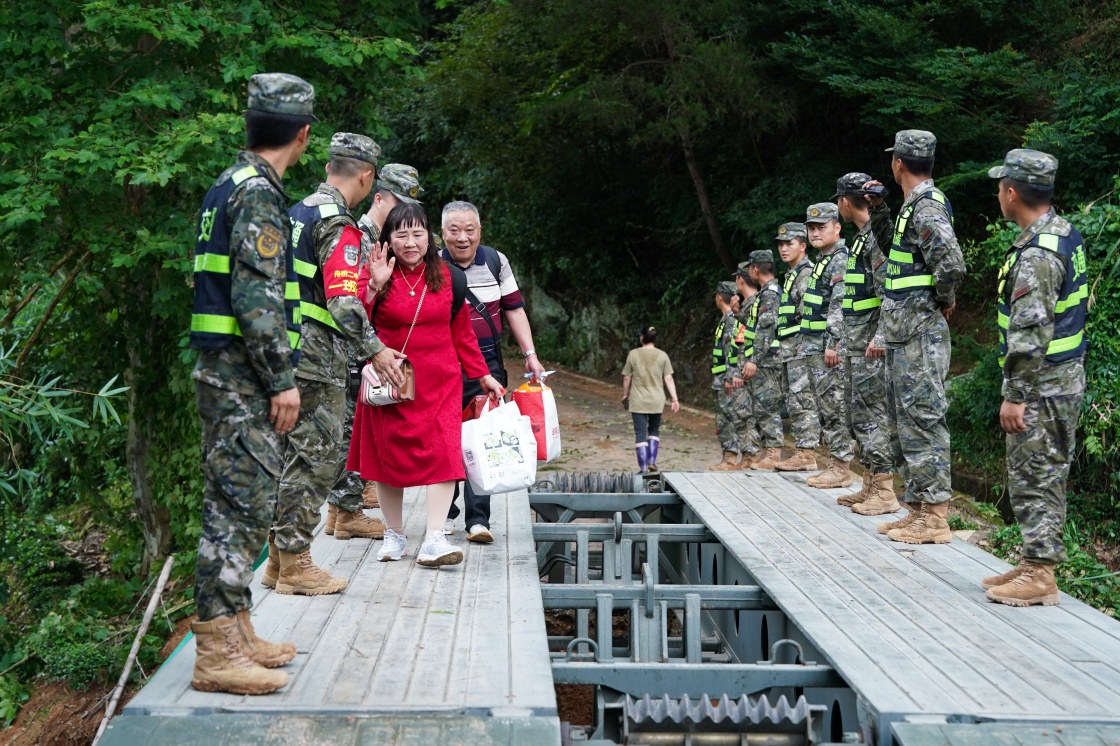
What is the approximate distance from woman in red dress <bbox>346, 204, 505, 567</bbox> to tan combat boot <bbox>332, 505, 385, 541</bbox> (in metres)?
0.86

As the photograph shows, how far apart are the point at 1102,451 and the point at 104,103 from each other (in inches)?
378

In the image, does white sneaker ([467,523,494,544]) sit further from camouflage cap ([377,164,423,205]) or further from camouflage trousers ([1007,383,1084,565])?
camouflage trousers ([1007,383,1084,565])

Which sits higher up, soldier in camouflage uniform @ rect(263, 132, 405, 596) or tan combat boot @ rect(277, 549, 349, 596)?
soldier in camouflage uniform @ rect(263, 132, 405, 596)

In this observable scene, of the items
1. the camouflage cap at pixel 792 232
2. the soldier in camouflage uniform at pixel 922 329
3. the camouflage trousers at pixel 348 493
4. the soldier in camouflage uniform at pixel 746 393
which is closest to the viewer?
the soldier in camouflage uniform at pixel 922 329

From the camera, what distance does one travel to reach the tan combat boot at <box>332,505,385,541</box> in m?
6.64

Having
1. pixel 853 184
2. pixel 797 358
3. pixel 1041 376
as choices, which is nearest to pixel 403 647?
pixel 1041 376

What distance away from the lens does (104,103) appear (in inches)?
397

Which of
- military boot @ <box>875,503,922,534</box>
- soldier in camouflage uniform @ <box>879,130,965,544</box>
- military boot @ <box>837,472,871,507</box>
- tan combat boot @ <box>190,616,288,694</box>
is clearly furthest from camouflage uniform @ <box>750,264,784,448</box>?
tan combat boot @ <box>190,616,288,694</box>

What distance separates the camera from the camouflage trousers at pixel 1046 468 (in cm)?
519

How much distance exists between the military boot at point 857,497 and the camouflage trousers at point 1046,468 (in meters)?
2.40

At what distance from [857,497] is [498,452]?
328 cm

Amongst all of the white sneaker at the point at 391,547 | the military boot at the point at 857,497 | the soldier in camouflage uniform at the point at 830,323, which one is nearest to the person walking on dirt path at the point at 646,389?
the soldier in camouflage uniform at the point at 830,323

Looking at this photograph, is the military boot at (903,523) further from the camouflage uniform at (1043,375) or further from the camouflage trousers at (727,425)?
the camouflage trousers at (727,425)

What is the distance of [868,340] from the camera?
7.30 metres
